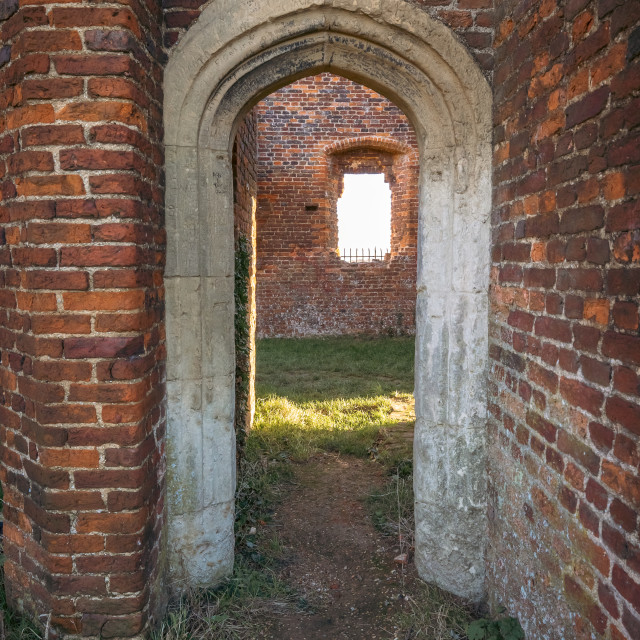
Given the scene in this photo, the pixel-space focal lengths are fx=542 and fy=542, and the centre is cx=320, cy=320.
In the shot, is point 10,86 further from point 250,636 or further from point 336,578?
point 336,578

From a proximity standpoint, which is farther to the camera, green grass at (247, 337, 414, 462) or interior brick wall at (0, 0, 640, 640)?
green grass at (247, 337, 414, 462)

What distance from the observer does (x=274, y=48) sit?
8.93 feet

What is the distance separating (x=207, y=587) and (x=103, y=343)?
5.15ft

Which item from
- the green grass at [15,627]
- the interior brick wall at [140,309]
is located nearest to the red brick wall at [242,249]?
the interior brick wall at [140,309]

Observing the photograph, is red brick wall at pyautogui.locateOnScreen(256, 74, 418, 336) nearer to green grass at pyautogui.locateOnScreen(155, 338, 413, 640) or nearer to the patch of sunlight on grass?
green grass at pyautogui.locateOnScreen(155, 338, 413, 640)

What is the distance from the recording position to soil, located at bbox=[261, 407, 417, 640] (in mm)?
2896

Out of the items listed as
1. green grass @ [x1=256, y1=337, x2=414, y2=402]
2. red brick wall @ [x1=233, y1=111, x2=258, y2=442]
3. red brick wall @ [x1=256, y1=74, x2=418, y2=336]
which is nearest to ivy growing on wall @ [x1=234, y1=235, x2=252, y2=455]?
red brick wall @ [x1=233, y1=111, x2=258, y2=442]

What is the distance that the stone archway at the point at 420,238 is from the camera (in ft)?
8.74

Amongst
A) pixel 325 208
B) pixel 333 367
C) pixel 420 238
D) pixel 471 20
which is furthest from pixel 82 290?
pixel 325 208

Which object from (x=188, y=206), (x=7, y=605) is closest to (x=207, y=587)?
(x=7, y=605)

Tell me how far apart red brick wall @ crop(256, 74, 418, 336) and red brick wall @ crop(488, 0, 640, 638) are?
322 inches

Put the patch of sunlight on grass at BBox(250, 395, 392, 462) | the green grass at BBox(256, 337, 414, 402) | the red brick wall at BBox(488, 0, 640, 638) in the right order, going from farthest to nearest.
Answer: the green grass at BBox(256, 337, 414, 402) → the patch of sunlight on grass at BBox(250, 395, 392, 462) → the red brick wall at BBox(488, 0, 640, 638)

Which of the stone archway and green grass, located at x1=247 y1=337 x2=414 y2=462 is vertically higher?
the stone archway

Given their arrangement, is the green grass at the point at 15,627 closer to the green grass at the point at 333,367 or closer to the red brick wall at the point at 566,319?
the red brick wall at the point at 566,319
